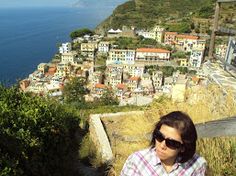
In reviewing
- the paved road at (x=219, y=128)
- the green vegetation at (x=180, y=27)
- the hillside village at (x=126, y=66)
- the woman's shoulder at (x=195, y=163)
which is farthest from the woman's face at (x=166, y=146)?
the green vegetation at (x=180, y=27)

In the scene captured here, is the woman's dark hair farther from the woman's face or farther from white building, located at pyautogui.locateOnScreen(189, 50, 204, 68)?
white building, located at pyautogui.locateOnScreen(189, 50, 204, 68)

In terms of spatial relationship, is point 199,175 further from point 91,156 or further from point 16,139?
point 91,156

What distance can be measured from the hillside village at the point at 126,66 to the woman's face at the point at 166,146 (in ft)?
95.3

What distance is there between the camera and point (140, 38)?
5028 centimetres

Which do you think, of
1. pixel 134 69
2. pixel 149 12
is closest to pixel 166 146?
pixel 134 69

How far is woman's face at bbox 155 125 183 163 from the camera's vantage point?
169 cm

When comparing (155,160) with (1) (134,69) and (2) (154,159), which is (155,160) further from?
(1) (134,69)

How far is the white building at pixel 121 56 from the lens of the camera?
1676 inches

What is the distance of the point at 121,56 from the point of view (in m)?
42.8

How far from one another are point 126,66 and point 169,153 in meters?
41.2

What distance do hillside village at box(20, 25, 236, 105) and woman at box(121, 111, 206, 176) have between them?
2903 centimetres

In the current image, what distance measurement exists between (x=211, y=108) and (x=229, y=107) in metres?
0.37

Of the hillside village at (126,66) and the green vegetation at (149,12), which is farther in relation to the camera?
the green vegetation at (149,12)

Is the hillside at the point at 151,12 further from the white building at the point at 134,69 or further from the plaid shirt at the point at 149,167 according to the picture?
the plaid shirt at the point at 149,167
